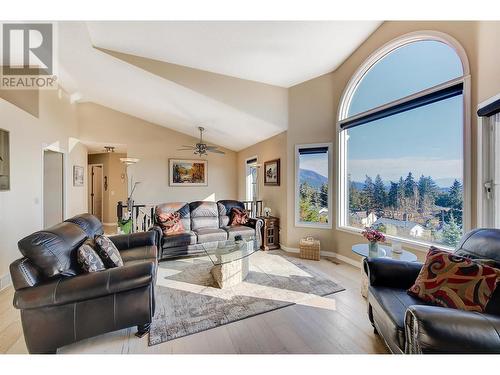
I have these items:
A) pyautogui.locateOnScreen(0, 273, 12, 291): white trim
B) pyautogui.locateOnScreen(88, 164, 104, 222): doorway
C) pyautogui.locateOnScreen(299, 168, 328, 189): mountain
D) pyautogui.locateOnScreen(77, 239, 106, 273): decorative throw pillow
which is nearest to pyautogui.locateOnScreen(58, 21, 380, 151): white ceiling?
pyautogui.locateOnScreen(299, 168, 328, 189): mountain

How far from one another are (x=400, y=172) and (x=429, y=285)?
1.94 meters

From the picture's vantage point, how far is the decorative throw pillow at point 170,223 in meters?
4.10

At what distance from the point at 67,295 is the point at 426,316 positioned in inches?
95.1

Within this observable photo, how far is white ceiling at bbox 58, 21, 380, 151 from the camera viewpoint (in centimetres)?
286

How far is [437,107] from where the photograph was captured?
265 cm

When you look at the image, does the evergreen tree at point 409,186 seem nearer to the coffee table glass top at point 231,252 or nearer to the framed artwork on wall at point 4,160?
the coffee table glass top at point 231,252

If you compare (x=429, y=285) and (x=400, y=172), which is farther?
(x=400, y=172)

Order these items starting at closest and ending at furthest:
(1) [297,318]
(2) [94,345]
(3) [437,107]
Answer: (2) [94,345], (1) [297,318], (3) [437,107]

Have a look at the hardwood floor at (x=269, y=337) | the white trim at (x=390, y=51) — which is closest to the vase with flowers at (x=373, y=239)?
the hardwood floor at (x=269, y=337)

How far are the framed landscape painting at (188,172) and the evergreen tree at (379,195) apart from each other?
4.87 m

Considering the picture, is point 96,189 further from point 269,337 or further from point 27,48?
point 269,337

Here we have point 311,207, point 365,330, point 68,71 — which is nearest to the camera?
point 365,330
